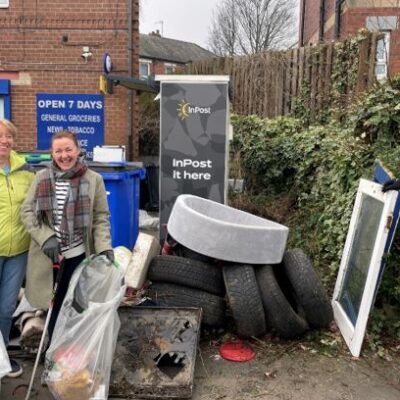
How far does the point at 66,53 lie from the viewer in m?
8.62

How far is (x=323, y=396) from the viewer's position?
3236mm

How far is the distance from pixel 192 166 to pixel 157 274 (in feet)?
6.39

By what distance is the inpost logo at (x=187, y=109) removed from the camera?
568 centimetres

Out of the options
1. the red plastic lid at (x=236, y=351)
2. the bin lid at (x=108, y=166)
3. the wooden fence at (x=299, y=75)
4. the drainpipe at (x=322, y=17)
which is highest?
the drainpipe at (x=322, y=17)

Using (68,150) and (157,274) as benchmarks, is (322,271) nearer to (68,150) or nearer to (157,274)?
(157,274)

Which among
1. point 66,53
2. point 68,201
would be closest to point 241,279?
point 68,201

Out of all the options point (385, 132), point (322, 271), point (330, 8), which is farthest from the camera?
point (330, 8)

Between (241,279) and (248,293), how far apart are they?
0.41ft

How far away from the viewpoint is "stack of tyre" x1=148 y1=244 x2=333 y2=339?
3.74 m

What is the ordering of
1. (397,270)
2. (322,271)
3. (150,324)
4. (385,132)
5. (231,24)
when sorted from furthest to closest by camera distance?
(231,24) → (322,271) → (385,132) → (397,270) → (150,324)

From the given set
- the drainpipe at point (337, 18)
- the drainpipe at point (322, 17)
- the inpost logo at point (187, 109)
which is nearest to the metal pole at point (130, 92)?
the inpost logo at point (187, 109)

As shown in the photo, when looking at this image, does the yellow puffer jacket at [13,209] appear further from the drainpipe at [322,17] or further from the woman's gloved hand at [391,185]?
the drainpipe at [322,17]

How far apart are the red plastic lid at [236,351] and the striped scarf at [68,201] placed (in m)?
1.45

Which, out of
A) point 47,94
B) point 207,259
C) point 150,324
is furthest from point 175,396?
point 47,94
